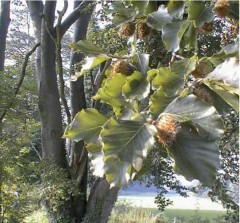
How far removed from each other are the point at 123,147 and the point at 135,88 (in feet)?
0.56

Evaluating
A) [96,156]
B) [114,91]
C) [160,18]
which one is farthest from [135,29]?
[96,156]

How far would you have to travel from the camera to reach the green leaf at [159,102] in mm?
780

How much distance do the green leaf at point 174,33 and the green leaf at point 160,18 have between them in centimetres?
1

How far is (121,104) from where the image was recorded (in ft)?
2.89

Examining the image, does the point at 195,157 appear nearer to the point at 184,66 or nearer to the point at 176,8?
the point at 184,66

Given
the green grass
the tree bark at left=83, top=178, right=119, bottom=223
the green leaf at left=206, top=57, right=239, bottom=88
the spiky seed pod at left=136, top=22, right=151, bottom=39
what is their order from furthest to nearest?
the green grass
the tree bark at left=83, top=178, right=119, bottom=223
the spiky seed pod at left=136, top=22, right=151, bottom=39
the green leaf at left=206, top=57, right=239, bottom=88

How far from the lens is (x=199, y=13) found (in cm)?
90

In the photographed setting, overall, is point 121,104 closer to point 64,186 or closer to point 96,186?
point 64,186

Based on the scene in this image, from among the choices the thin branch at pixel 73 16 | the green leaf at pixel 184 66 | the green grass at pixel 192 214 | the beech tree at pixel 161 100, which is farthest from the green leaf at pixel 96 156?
the green grass at pixel 192 214

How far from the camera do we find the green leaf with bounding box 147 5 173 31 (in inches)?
37.2

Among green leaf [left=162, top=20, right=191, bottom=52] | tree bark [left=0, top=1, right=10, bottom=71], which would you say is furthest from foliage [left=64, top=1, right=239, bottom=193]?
tree bark [left=0, top=1, right=10, bottom=71]

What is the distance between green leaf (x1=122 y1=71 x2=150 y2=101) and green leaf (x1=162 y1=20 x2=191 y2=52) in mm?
111

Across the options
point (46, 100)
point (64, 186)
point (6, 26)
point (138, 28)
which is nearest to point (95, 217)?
point (64, 186)

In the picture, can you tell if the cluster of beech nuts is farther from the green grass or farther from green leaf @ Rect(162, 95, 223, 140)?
the green grass
